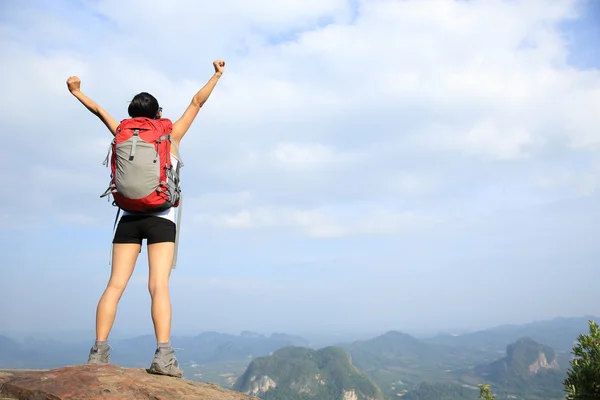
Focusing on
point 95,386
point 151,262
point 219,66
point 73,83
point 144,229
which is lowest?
point 95,386

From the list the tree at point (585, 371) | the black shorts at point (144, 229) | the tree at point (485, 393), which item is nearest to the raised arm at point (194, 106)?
the black shorts at point (144, 229)

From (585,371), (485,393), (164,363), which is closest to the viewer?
(164,363)

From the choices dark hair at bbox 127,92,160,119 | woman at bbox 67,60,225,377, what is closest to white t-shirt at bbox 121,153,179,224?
woman at bbox 67,60,225,377

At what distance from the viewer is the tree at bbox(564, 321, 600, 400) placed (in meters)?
8.19

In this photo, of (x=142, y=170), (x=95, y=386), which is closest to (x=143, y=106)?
(x=142, y=170)

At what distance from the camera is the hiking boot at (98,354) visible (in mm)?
5152

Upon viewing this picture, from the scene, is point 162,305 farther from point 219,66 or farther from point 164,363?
point 219,66

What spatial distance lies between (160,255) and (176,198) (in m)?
0.75

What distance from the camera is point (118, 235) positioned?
5387 mm

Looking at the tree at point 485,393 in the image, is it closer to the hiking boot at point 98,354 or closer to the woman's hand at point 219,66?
the hiking boot at point 98,354

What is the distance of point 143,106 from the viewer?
5680mm

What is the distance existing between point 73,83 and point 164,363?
413 centimetres

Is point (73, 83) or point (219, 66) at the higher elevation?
point (219, 66)

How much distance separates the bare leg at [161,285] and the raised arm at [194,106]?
4.85 feet
